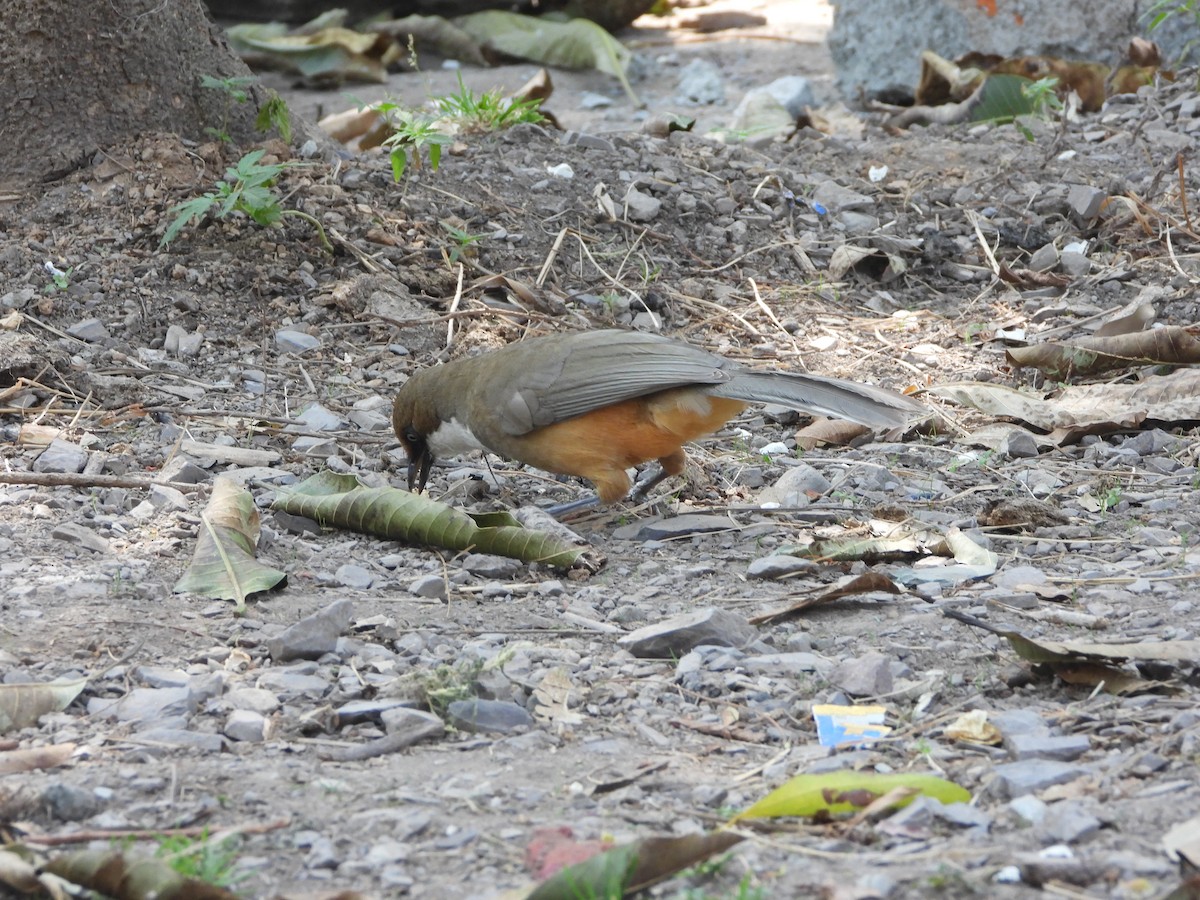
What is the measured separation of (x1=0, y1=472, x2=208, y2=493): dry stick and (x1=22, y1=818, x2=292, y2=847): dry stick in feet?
7.27

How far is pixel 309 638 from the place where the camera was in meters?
3.51

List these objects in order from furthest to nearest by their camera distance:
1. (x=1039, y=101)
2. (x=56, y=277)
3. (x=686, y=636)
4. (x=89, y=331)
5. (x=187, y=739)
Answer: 1. (x=1039, y=101)
2. (x=56, y=277)
3. (x=89, y=331)
4. (x=686, y=636)
5. (x=187, y=739)

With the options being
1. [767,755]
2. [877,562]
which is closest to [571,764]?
[767,755]

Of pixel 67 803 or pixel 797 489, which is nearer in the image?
pixel 67 803

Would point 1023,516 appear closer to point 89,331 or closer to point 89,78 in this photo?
point 89,331

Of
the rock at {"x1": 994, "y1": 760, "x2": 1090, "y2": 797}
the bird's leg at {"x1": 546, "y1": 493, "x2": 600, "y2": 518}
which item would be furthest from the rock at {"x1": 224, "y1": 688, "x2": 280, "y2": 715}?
the bird's leg at {"x1": 546, "y1": 493, "x2": 600, "y2": 518}

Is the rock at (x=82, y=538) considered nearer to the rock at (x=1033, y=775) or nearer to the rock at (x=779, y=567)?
the rock at (x=779, y=567)

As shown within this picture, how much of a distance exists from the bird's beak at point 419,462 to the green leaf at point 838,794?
9.36 ft

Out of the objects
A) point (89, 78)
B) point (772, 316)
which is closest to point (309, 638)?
point (772, 316)

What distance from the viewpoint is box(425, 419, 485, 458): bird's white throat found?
5.23 meters

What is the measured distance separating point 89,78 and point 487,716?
15.1 feet

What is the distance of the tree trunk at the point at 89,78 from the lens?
6398 mm

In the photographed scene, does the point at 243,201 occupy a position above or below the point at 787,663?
above

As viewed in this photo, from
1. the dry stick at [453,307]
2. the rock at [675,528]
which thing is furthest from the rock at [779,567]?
the dry stick at [453,307]
